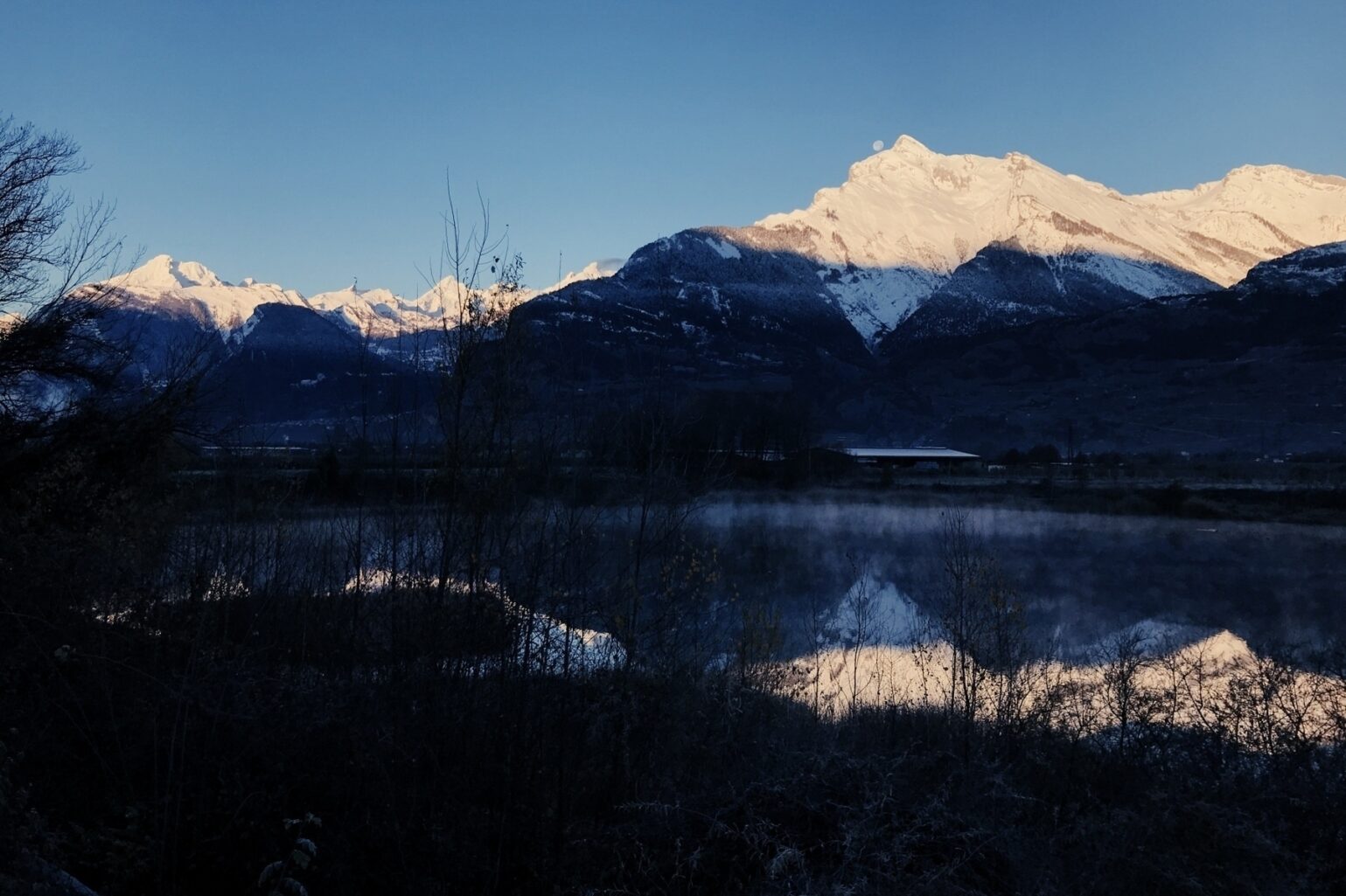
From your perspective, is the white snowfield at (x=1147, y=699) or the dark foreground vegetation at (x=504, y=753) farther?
the white snowfield at (x=1147, y=699)

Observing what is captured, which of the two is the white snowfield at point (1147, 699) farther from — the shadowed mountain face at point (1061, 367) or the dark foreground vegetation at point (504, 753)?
the shadowed mountain face at point (1061, 367)

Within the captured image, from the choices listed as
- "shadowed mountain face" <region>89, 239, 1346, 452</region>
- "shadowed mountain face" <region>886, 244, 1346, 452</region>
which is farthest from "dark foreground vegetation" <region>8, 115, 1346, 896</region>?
"shadowed mountain face" <region>886, 244, 1346, 452</region>

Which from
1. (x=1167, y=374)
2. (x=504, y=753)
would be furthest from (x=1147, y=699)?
(x=1167, y=374)

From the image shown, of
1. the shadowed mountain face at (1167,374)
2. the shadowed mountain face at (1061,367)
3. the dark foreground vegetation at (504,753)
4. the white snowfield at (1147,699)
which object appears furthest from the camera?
the shadowed mountain face at (1167,374)

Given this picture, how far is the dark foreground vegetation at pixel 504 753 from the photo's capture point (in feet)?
19.9

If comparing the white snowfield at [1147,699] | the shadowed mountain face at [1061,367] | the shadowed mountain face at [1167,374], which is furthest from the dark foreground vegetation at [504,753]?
the shadowed mountain face at [1167,374]

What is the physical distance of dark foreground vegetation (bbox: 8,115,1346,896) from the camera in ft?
19.9

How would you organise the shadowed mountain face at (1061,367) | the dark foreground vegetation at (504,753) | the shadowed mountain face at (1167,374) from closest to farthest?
the dark foreground vegetation at (504,753), the shadowed mountain face at (1061,367), the shadowed mountain face at (1167,374)

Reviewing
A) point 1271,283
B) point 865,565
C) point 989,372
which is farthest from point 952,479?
point 1271,283

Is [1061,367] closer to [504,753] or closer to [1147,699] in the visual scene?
[1147,699]

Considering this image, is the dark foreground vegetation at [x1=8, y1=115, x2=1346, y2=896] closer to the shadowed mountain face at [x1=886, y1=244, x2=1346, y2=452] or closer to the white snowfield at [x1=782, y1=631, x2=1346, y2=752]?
the white snowfield at [x1=782, y1=631, x2=1346, y2=752]

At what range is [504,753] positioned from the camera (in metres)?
7.10

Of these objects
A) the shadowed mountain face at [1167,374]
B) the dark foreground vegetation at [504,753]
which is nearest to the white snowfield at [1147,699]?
the dark foreground vegetation at [504,753]

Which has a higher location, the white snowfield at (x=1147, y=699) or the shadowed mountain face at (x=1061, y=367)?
the shadowed mountain face at (x=1061, y=367)
